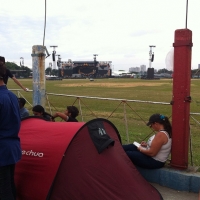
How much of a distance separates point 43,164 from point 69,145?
14.4 inches

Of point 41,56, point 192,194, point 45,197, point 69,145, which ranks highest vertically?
point 41,56

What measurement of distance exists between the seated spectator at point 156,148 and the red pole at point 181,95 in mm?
134

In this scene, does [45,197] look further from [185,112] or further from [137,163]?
[185,112]

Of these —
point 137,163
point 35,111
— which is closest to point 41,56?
point 35,111

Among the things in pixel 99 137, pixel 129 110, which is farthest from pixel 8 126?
pixel 129 110

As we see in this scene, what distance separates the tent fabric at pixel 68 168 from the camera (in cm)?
340

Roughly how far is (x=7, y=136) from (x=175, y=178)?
2658 millimetres

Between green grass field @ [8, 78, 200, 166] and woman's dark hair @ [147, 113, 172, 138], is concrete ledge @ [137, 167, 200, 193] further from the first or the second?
green grass field @ [8, 78, 200, 166]

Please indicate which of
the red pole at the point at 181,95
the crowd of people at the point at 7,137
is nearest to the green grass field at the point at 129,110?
the red pole at the point at 181,95

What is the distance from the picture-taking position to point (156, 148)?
4.35m

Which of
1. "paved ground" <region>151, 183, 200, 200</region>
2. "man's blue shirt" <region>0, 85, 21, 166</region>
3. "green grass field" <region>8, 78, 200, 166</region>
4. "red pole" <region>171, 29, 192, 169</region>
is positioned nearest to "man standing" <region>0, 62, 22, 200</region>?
"man's blue shirt" <region>0, 85, 21, 166</region>

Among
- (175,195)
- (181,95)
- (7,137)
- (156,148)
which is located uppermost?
(181,95)

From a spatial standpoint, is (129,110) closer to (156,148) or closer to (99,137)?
(156,148)

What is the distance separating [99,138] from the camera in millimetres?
3721
